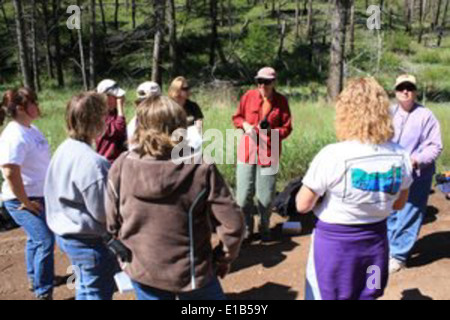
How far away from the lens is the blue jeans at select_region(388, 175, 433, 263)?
3.87 m

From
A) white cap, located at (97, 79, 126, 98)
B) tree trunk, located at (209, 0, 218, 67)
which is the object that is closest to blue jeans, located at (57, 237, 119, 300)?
white cap, located at (97, 79, 126, 98)

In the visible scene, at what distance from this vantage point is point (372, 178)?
7.54ft

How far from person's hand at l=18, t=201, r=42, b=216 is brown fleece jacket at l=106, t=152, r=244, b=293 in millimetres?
1253

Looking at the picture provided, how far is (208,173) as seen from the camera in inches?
83.4

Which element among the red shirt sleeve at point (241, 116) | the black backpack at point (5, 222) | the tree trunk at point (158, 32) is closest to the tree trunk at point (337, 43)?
the tree trunk at point (158, 32)

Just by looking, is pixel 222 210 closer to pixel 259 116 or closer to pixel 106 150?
pixel 106 150

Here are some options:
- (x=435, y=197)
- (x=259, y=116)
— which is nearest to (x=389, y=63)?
(x=435, y=197)

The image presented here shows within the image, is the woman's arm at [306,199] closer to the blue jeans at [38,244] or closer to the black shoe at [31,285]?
the blue jeans at [38,244]

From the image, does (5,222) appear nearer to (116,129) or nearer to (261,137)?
(116,129)

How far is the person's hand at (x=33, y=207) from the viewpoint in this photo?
10.8ft

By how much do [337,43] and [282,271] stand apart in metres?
10.1

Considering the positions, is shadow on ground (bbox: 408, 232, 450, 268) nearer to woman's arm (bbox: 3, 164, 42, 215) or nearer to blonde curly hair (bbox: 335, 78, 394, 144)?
blonde curly hair (bbox: 335, 78, 394, 144)

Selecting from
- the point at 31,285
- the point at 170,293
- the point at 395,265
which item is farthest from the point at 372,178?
the point at 31,285

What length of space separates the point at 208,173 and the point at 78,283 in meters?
1.20
